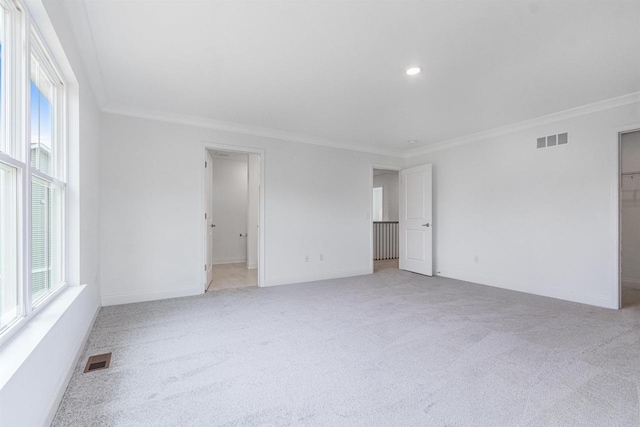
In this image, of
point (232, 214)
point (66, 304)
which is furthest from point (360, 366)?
point (232, 214)

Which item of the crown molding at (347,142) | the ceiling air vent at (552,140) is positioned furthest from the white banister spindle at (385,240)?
the ceiling air vent at (552,140)

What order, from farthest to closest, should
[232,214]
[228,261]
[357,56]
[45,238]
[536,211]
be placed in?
1. [232,214]
2. [228,261]
3. [536,211]
4. [357,56]
5. [45,238]

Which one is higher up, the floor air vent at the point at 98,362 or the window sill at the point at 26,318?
the window sill at the point at 26,318

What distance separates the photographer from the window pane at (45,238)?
66.1 inches

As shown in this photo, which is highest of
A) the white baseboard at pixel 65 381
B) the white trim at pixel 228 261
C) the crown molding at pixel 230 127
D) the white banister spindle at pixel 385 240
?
the crown molding at pixel 230 127

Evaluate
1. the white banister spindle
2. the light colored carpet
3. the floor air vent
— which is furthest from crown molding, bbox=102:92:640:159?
the floor air vent

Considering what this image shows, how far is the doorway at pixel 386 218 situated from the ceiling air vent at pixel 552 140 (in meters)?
3.15

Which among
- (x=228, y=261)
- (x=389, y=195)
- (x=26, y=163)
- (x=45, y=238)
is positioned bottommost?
(x=228, y=261)

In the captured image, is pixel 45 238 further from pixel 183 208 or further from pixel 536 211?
pixel 536 211

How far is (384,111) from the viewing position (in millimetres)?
3648

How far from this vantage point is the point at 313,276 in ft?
15.9

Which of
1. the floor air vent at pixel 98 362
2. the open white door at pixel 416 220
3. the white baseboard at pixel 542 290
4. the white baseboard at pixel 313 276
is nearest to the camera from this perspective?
the floor air vent at pixel 98 362

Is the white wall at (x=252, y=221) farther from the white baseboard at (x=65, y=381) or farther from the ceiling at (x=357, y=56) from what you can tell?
the white baseboard at (x=65, y=381)

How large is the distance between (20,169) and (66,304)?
91cm
